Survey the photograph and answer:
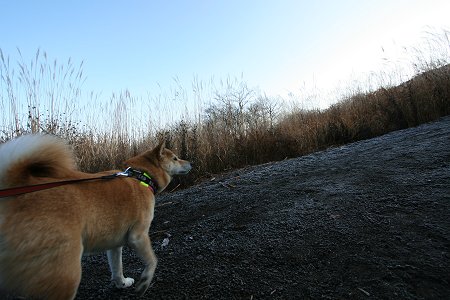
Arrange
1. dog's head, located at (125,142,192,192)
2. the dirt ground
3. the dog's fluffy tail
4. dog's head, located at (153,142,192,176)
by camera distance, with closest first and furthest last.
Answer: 1. the dog's fluffy tail
2. the dirt ground
3. dog's head, located at (125,142,192,192)
4. dog's head, located at (153,142,192,176)

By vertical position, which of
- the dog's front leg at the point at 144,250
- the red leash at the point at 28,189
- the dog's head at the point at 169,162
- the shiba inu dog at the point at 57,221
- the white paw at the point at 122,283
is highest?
the dog's head at the point at 169,162

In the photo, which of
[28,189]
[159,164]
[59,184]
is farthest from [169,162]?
[28,189]

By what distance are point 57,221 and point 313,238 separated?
5.51ft

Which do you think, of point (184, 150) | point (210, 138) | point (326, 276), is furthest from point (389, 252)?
point (210, 138)

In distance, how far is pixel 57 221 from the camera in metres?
1.51

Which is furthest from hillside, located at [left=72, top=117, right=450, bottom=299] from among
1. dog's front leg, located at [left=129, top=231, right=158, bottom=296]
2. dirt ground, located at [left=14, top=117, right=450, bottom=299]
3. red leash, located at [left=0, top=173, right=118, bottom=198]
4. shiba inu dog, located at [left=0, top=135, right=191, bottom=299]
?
red leash, located at [left=0, top=173, right=118, bottom=198]

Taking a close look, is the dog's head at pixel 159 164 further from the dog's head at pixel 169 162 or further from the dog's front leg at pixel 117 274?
the dog's front leg at pixel 117 274

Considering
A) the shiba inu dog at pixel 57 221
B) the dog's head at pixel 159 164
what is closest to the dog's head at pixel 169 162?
the dog's head at pixel 159 164

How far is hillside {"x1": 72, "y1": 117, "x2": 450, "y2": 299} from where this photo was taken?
1.83m

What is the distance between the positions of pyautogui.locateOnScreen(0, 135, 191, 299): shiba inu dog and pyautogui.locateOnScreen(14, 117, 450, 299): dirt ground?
0.41 m

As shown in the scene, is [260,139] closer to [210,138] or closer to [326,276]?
[210,138]

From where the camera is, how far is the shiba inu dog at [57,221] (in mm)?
1388

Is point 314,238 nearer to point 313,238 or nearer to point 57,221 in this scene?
point 313,238

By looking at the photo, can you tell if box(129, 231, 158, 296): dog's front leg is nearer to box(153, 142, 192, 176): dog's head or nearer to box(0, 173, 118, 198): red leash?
box(0, 173, 118, 198): red leash
